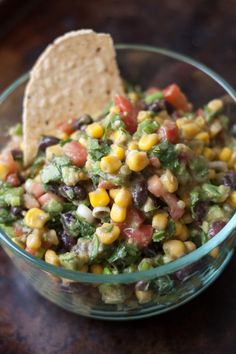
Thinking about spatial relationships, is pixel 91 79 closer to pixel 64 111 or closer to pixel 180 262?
pixel 64 111

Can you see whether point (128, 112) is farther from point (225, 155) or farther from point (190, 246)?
point (190, 246)

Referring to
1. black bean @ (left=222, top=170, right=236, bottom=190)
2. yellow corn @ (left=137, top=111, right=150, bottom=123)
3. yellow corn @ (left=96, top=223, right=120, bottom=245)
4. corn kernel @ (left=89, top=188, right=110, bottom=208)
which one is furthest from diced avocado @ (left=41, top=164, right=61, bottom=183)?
black bean @ (left=222, top=170, right=236, bottom=190)

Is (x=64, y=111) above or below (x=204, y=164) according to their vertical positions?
above

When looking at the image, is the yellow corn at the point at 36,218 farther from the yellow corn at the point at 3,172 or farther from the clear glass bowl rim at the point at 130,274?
the yellow corn at the point at 3,172

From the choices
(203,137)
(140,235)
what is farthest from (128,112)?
(140,235)

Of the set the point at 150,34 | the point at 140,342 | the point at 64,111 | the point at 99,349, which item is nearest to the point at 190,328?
the point at 140,342

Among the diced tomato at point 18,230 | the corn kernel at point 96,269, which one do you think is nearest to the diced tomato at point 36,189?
the diced tomato at point 18,230
